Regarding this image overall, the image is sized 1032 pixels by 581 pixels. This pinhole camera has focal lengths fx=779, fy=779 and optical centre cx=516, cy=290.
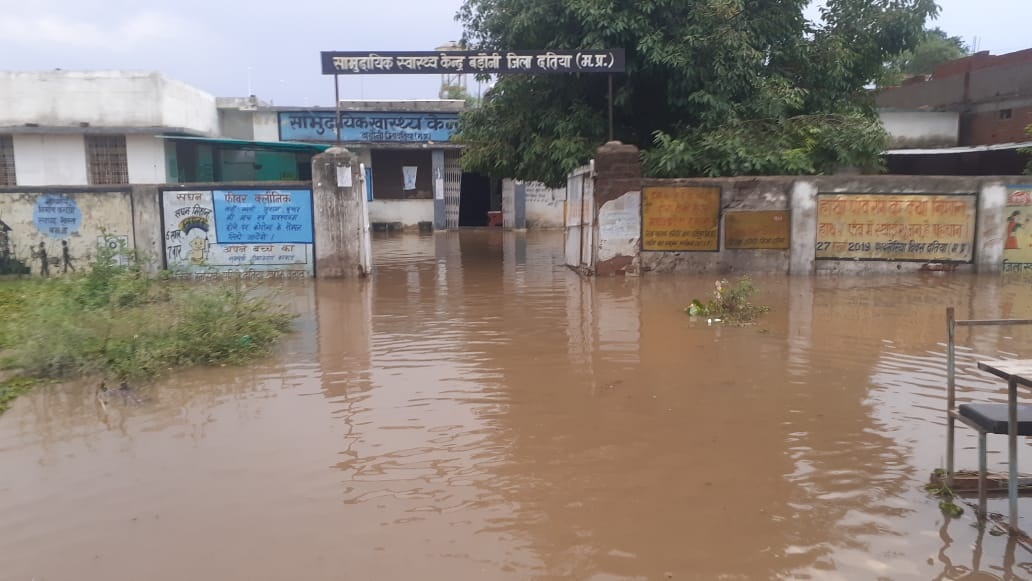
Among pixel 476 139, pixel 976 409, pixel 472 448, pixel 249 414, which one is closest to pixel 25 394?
pixel 249 414

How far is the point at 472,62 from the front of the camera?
1305cm

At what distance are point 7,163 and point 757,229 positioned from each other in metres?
20.1

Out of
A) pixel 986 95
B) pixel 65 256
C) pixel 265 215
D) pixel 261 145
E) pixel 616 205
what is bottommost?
pixel 65 256

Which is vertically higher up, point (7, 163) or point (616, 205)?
point (7, 163)

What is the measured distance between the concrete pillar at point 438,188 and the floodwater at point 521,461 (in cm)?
1819

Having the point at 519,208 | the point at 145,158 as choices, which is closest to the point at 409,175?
the point at 519,208

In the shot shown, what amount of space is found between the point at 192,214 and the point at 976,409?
475 inches

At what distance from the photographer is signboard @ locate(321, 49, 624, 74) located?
12758 millimetres

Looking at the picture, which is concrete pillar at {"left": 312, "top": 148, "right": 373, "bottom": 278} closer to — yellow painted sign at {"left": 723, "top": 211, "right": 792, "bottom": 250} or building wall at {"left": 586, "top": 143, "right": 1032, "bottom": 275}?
building wall at {"left": 586, "top": 143, "right": 1032, "bottom": 275}

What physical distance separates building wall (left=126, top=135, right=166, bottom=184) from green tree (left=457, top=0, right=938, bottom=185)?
10165 millimetres

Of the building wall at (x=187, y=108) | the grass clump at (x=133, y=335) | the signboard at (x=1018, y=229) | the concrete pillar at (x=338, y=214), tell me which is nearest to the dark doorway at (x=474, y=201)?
the building wall at (x=187, y=108)

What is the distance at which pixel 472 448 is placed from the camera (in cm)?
504

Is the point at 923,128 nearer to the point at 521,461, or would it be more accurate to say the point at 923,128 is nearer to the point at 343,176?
the point at 343,176

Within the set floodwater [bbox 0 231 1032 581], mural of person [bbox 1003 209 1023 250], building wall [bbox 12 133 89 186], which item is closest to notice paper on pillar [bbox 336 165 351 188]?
floodwater [bbox 0 231 1032 581]
